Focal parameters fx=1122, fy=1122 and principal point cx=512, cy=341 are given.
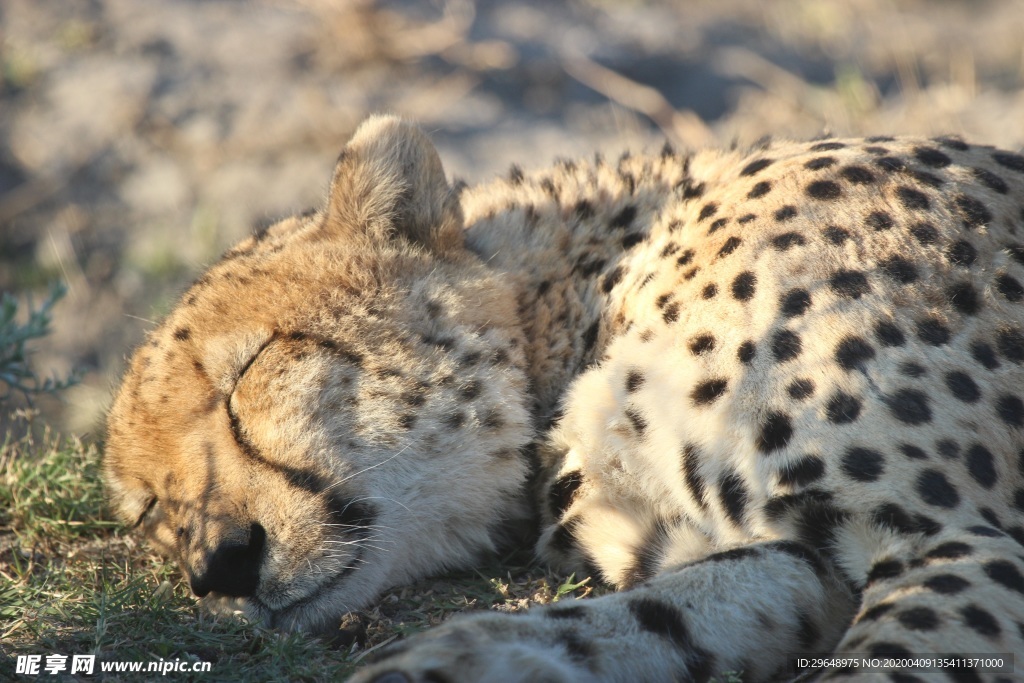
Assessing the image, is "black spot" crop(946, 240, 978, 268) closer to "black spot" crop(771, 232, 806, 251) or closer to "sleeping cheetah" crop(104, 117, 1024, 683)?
"sleeping cheetah" crop(104, 117, 1024, 683)

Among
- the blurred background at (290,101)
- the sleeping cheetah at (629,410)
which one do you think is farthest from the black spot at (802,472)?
the blurred background at (290,101)

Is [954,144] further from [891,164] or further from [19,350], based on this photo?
[19,350]

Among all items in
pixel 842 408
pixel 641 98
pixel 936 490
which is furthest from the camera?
pixel 641 98

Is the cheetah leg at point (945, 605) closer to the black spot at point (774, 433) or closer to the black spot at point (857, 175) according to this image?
the black spot at point (774, 433)

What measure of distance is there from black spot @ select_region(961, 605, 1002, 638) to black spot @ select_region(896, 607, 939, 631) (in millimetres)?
53

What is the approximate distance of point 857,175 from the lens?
2.47 m

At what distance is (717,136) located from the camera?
20.6 ft

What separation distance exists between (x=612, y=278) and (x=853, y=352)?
69cm

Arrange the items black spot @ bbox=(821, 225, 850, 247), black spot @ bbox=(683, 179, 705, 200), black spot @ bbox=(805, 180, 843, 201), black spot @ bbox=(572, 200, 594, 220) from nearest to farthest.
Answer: black spot @ bbox=(821, 225, 850, 247) → black spot @ bbox=(805, 180, 843, 201) → black spot @ bbox=(683, 179, 705, 200) → black spot @ bbox=(572, 200, 594, 220)

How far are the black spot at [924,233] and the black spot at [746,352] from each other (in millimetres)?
422

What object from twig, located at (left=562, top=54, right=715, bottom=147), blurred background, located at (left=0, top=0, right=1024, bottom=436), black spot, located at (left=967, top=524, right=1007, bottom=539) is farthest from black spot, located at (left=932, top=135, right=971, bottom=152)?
twig, located at (left=562, top=54, right=715, bottom=147)

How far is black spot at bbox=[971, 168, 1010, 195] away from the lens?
98.9 inches

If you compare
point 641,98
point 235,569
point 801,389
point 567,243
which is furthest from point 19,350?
point 641,98

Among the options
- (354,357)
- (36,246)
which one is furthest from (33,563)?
(36,246)
